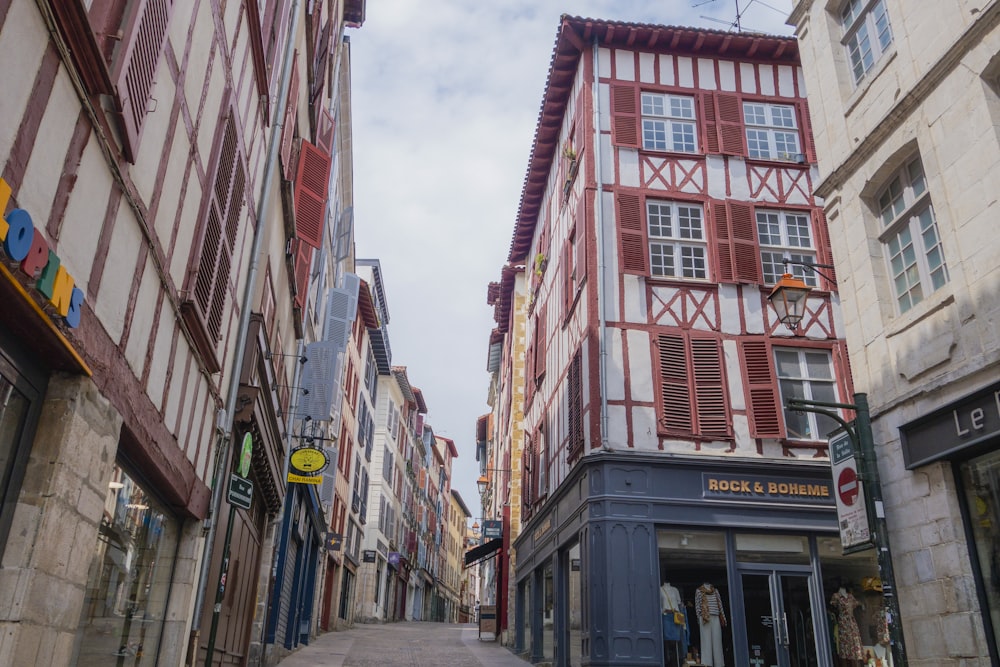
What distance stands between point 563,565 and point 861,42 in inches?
406

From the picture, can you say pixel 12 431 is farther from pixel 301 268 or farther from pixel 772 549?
pixel 772 549

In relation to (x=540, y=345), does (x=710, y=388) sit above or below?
below

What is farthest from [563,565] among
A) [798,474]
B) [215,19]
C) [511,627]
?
[215,19]

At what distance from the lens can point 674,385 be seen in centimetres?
1400

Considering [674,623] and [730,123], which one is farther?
[730,123]

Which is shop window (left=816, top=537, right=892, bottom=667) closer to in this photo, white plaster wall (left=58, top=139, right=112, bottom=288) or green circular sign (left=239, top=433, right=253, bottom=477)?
green circular sign (left=239, top=433, right=253, bottom=477)

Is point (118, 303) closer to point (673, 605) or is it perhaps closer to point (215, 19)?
point (215, 19)

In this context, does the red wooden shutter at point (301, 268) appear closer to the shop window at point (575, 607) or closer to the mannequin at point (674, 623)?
the shop window at point (575, 607)

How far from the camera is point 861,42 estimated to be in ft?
29.9

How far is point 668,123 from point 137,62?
13284 mm

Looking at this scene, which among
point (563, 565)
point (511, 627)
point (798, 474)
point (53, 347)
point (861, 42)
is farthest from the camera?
point (511, 627)

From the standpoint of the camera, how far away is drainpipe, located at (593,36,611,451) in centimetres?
1358

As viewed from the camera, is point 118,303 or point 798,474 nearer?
point 118,303

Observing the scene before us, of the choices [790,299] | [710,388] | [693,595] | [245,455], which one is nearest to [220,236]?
[245,455]
